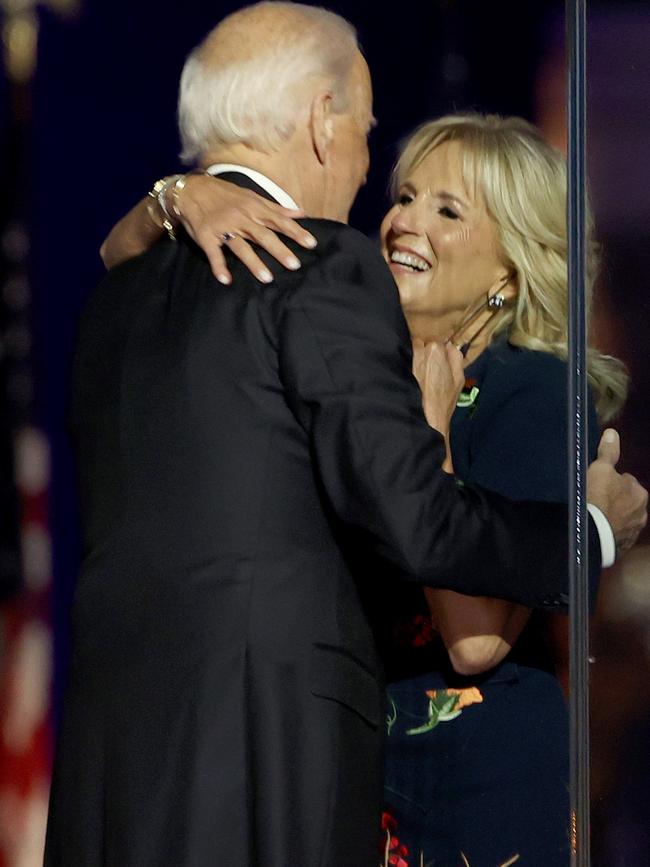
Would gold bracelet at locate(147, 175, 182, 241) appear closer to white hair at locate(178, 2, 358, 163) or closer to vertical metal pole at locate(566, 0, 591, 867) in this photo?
white hair at locate(178, 2, 358, 163)

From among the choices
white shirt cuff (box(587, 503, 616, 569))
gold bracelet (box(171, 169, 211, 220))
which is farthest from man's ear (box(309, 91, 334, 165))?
white shirt cuff (box(587, 503, 616, 569))

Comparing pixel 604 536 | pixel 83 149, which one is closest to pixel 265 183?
pixel 604 536

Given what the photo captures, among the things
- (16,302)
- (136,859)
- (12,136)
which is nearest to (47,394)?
(16,302)

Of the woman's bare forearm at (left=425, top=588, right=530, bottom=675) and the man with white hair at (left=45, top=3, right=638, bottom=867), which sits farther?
the woman's bare forearm at (left=425, top=588, right=530, bottom=675)

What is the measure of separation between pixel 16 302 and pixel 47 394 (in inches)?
6.0

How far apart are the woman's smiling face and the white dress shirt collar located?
1.03ft

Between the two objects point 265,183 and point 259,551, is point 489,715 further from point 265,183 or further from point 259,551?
point 265,183

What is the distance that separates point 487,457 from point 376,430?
0.31 meters

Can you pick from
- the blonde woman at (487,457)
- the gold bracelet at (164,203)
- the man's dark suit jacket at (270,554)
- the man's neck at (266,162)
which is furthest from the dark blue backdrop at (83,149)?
the man's dark suit jacket at (270,554)

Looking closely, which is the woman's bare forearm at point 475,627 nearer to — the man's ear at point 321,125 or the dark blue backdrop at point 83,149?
the man's ear at point 321,125

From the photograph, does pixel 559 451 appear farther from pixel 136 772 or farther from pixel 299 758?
pixel 136 772

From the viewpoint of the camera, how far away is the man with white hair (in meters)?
1.44

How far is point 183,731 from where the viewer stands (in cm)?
148

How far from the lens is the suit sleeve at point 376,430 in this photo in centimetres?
142
